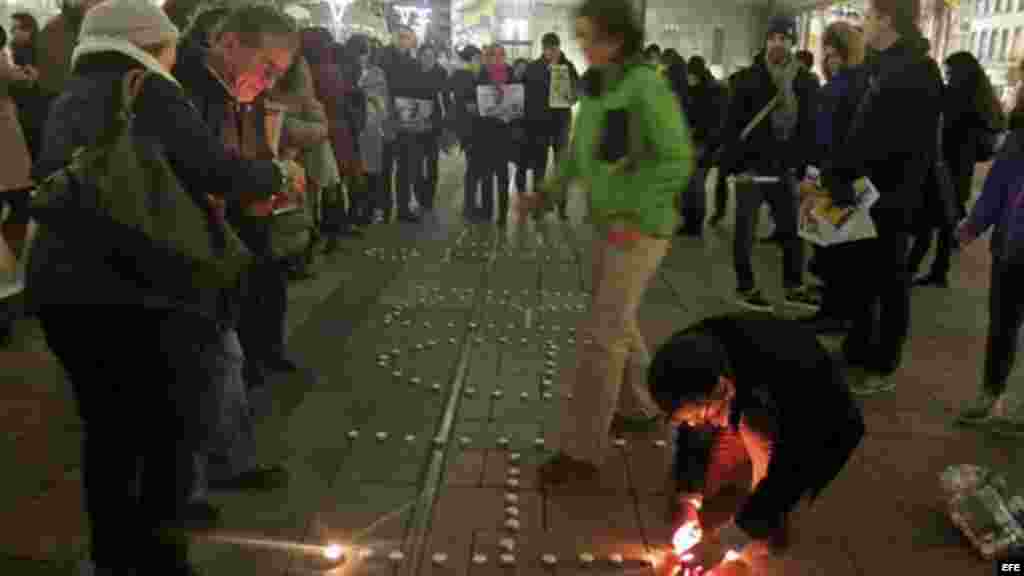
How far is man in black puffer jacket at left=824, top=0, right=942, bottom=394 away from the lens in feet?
15.0

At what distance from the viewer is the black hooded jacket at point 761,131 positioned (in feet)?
21.4

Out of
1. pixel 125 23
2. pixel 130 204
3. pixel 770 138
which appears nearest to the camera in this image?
Result: pixel 130 204

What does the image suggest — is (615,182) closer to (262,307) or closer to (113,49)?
(113,49)

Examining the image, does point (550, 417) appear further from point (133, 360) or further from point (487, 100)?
point (487, 100)

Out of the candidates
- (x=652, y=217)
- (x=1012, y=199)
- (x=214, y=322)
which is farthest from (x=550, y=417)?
(x=1012, y=199)

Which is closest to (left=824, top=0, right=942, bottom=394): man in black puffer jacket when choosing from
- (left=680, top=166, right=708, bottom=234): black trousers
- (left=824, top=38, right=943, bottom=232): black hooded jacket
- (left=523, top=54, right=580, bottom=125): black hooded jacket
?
(left=824, top=38, right=943, bottom=232): black hooded jacket

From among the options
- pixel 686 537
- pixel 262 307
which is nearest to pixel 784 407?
pixel 686 537

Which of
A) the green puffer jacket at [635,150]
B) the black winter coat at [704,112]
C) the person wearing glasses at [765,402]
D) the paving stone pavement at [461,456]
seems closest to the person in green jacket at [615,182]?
the green puffer jacket at [635,150]

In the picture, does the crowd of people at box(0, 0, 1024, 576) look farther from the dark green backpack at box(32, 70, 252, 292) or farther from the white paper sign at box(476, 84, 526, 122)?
the white paper sign at box(476, 84, 526, 122)

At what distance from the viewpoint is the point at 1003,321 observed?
14.2 ft

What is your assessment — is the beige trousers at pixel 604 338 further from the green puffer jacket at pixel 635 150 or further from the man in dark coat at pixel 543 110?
the man in dark coat at pixel 543 110

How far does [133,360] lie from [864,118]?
3.88 m

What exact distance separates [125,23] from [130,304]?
819mm

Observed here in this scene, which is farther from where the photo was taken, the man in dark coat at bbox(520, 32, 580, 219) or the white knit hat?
the man in dark coat at bbox(520, 32, 580, 219)
